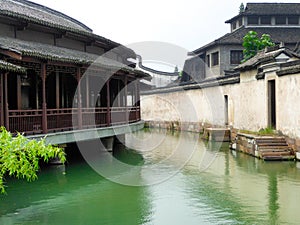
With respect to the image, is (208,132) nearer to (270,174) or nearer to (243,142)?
(243,142)

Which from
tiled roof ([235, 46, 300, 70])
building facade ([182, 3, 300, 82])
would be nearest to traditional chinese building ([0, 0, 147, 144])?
tiled roof ([235, 46, 300, 70])

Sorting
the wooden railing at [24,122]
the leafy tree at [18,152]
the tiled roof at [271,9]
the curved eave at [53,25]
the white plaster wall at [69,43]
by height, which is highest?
the tiled roof at [271,9]

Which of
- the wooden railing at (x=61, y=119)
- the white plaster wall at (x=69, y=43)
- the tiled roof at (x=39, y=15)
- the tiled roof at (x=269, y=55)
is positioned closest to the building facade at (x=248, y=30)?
the tiled roof at (x=39, y=15)

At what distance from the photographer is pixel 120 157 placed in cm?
1652

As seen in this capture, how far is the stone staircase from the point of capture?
14.3 meters

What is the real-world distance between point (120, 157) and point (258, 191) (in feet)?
23.5

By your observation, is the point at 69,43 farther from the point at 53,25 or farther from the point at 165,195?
the point at 165,195

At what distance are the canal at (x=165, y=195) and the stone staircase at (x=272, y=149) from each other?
1.18ft

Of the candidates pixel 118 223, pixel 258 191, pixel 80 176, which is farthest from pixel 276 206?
pixel 80 176

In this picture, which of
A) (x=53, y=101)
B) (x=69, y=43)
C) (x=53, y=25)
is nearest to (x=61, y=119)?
(x=53, y=25)

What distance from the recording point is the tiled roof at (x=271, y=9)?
34.3 meters

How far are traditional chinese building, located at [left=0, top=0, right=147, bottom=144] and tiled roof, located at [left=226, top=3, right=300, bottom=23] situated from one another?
58.4 feet

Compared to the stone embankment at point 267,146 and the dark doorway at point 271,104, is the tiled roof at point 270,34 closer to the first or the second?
the stone embankment at point 267,146

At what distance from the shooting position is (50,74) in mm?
14945
